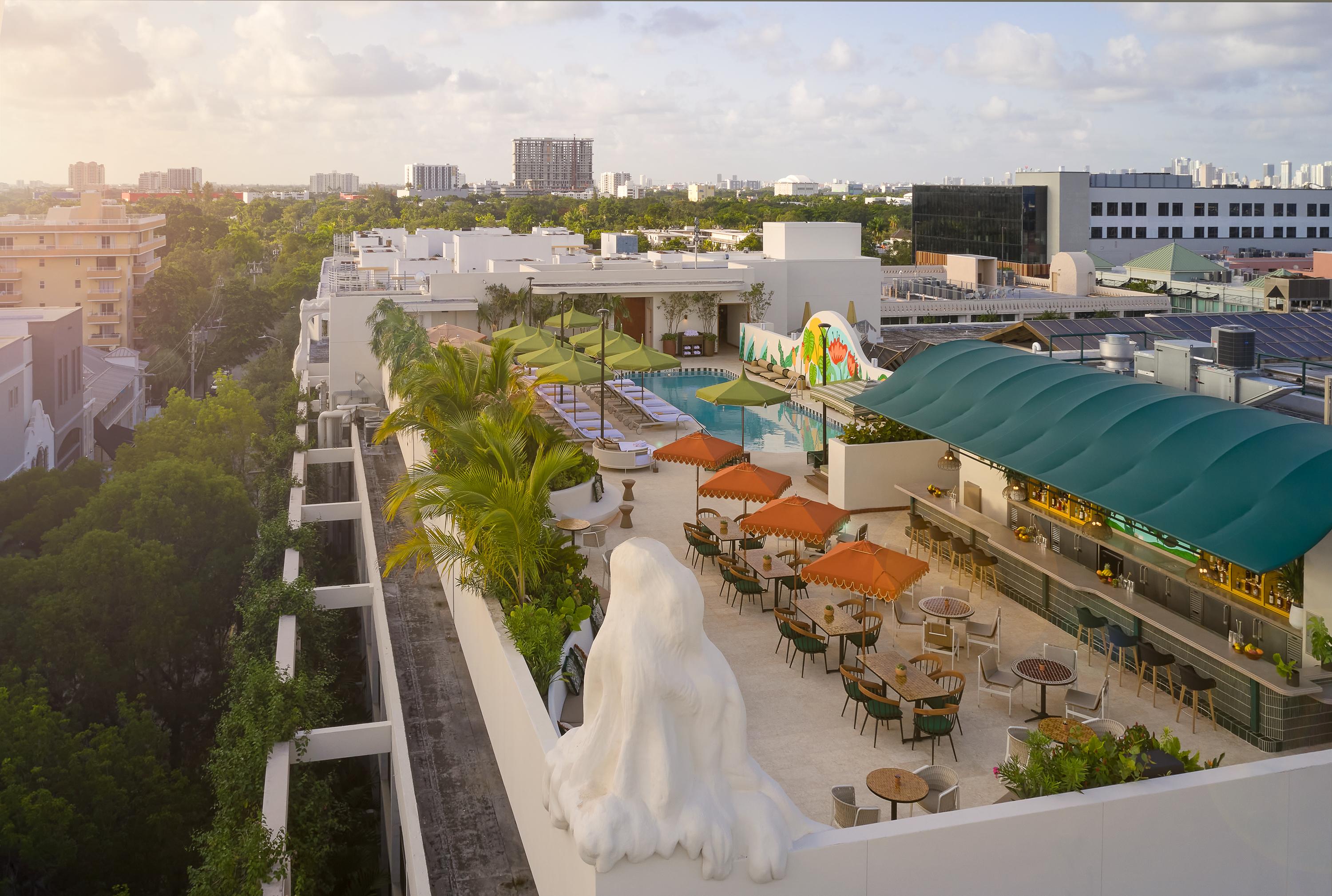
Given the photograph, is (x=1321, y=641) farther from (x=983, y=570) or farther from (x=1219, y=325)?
(x=1219, y=325)

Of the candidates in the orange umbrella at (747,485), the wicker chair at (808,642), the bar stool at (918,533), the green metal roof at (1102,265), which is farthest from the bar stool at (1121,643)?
the green metal roof at (1102,265)

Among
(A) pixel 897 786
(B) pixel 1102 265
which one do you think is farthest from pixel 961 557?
(B) pixel 1102 265

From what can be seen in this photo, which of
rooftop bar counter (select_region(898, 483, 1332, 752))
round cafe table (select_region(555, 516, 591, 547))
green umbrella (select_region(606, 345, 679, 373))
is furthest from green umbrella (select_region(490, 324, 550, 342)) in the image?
rooftop bar counter (select_region(898, 483, 1332, 752))

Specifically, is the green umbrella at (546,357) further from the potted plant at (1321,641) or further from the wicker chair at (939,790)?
the potted plant at (1321,641)

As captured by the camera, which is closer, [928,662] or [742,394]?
[928,662]

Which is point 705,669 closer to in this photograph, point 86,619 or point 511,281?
A: point 86,619

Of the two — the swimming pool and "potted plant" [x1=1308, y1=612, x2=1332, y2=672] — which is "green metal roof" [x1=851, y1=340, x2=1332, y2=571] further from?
the swimming pool
